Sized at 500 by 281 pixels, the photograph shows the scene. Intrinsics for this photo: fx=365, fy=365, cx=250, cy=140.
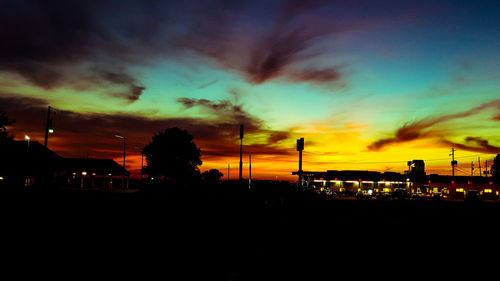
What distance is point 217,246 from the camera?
381 inches

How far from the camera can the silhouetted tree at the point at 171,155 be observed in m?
85.4

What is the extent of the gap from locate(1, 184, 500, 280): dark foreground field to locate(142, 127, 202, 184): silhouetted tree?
230ft

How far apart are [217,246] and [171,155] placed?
3072 inches

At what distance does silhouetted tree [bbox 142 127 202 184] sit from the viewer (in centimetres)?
8538

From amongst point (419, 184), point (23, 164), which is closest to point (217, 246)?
point (23, 164)

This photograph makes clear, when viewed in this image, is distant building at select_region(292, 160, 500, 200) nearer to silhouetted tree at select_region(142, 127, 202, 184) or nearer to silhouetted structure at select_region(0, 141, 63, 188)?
silhouetted tree at select_region(142, 127, 202, 184)

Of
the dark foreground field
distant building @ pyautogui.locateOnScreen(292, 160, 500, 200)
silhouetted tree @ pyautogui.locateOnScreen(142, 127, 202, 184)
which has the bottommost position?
the dark foreground field

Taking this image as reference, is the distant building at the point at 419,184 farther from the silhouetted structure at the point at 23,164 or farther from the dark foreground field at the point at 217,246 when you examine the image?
the dark foreground field at the point at 217,246

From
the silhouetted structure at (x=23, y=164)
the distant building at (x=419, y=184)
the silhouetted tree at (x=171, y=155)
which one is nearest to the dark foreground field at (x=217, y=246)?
the silhouetted structure at (x=23, y=164)

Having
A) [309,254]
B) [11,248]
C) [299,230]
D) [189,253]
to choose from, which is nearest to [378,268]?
[309,254]

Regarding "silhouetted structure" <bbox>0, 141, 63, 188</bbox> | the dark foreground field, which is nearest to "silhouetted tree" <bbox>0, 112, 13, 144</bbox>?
"silhouetted structure" <bbox>0, 141, 63, 188</bbox>

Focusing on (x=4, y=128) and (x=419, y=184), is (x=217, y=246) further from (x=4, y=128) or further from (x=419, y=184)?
(x=419, y=184)

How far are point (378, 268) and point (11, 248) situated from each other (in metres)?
8.72

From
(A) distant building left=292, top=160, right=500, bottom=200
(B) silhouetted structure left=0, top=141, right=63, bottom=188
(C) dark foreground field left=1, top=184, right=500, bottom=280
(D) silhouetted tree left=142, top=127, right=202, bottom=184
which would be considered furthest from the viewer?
(D) silhouetted tree left=142, top=127, right=202, bottom=184
